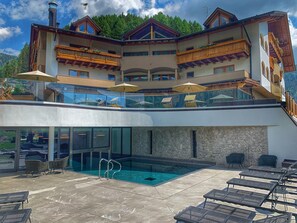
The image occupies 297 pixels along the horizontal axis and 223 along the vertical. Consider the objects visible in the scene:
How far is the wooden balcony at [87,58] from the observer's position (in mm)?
23047

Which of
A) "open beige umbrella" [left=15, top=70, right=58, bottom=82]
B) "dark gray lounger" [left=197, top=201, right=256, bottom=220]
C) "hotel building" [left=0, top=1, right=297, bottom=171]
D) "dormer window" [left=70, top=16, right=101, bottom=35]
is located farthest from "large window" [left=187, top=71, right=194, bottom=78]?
"dark gray lounger" [left=197, top=201, right=256, bottom=220]

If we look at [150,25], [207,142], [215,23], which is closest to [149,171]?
[207,142]

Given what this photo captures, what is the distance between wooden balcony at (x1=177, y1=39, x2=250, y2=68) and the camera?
21.2m

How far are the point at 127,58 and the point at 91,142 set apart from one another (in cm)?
1330

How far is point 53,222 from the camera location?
6027 mm

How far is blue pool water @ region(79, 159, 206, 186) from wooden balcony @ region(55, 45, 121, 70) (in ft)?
39.4

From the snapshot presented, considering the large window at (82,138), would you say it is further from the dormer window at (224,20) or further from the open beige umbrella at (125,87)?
the dormer window at (224,20)

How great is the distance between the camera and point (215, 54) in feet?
74.5

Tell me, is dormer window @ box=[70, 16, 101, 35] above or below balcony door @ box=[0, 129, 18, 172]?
above

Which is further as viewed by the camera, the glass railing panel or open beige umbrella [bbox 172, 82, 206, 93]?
open beige umbrella [bbox 172, 82, 206, 93]

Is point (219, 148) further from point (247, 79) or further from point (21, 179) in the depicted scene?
point (21, 179)

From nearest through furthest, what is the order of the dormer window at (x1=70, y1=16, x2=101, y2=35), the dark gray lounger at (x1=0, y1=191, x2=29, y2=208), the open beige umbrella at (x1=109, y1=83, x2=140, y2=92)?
the dark gray lounger at (x1=0, y1=191, x2=29, y2=208), the open beige umbrella at (x1=109, y1=83, x2=140, y2=92), the dormer window at (x1=70, y1=16, x2=101, y2=35)

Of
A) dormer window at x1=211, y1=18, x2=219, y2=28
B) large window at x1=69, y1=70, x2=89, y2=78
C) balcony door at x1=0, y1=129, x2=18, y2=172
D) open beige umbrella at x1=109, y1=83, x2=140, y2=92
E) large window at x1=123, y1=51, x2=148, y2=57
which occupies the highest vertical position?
dormer window at x1=211, y1=18, x2=219, y2=28

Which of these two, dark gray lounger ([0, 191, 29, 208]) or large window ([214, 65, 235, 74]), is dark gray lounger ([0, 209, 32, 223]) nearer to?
dark gray lounger ([0, 191, 29, 208])
